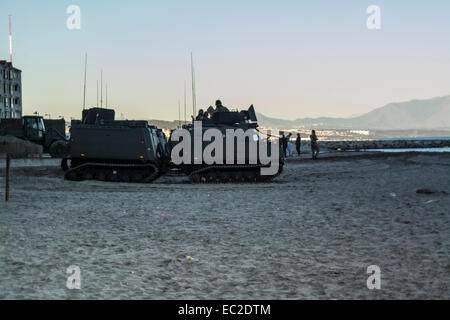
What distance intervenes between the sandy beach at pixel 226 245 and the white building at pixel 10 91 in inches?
3688

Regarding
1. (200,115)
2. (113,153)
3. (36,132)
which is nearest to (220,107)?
(200,115)

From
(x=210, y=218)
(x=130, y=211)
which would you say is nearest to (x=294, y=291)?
(x=210, y=218)

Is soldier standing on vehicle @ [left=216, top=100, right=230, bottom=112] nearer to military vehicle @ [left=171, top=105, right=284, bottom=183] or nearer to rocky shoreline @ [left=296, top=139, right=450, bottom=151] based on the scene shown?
military vehicle @ [left=171, top=105, right=284, bottom=183]

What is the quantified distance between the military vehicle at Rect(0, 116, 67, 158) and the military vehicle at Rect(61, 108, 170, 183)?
1585 centimetres

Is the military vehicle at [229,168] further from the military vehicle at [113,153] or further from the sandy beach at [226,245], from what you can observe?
the sandy beach at [226,245]

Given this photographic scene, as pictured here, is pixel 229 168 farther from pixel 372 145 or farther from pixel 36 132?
pixel 372 145

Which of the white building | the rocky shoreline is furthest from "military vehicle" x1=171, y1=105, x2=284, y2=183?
the white building

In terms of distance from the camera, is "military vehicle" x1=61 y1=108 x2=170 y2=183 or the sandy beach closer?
the sandy beach

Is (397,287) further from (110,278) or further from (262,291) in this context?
(110,278)

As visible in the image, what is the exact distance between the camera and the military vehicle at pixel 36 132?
36531mm

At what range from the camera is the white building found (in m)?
102

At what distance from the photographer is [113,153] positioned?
21.0 meters

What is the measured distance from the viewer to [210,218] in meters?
11.5

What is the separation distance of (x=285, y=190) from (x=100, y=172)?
7.81 meters
